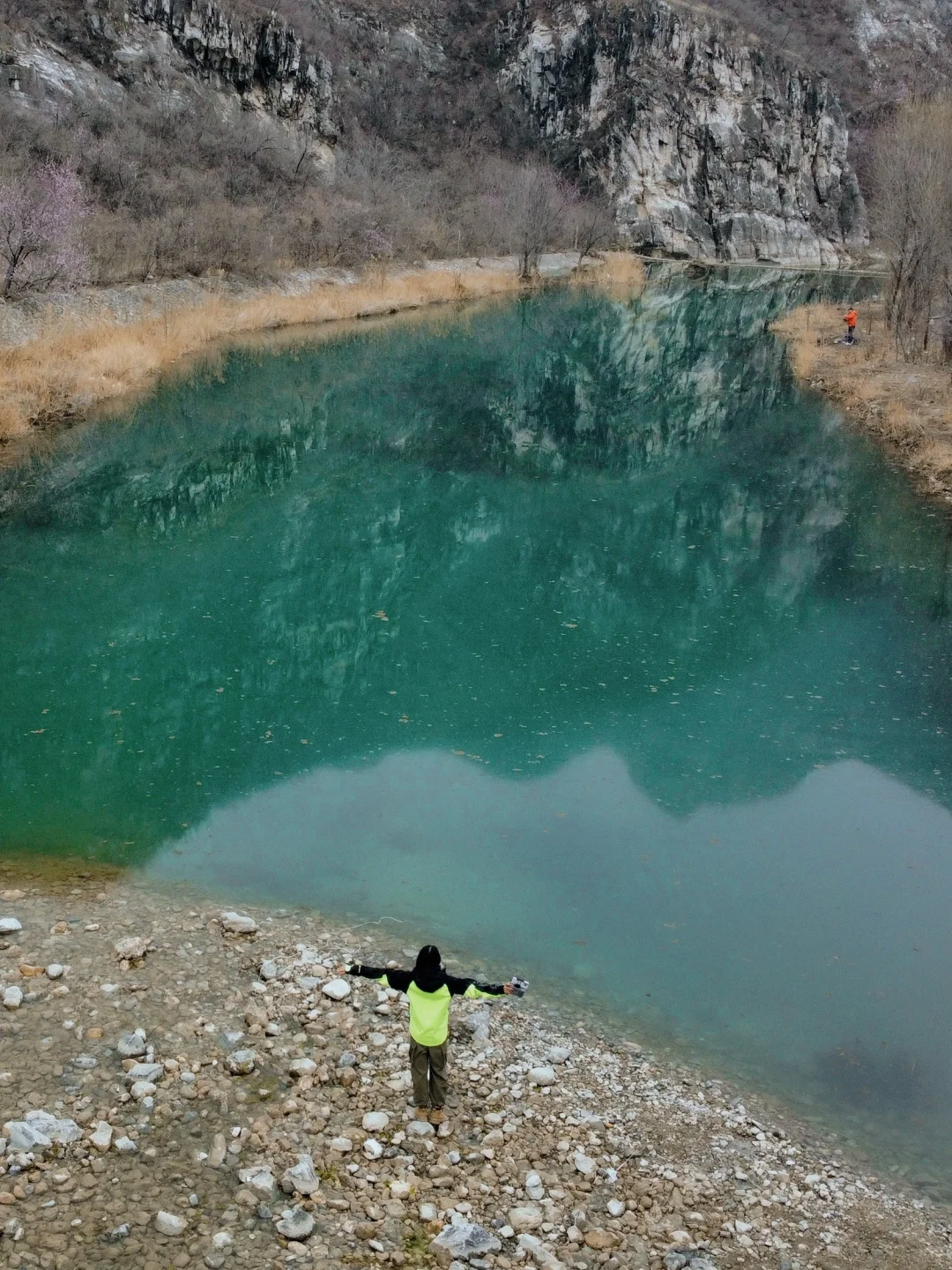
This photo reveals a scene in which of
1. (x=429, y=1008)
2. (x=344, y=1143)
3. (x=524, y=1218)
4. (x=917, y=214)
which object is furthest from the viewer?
(x=917, y=214)

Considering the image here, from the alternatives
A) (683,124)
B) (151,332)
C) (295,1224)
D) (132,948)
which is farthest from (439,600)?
(683,124)

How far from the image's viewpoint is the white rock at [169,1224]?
17.3 feet

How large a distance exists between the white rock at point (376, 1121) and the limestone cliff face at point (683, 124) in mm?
88727

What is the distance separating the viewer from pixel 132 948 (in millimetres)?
7609

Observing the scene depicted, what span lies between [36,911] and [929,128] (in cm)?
3651

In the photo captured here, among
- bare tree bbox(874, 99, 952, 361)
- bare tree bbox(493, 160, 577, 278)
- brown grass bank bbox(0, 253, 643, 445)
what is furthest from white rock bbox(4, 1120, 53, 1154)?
bare tree bbox(493, 160, 577, 278)

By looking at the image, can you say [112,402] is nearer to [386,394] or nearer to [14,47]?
[386,394]

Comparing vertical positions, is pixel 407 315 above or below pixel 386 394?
above

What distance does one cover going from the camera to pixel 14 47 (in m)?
51.3

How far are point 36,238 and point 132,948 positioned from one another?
28059 millimetres

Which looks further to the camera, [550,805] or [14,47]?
[14,47]

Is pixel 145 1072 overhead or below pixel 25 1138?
below

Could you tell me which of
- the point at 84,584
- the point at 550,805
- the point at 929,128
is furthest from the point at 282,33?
the point at 550,805

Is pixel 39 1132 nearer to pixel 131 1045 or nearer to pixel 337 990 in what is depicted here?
pixel 131 1045
